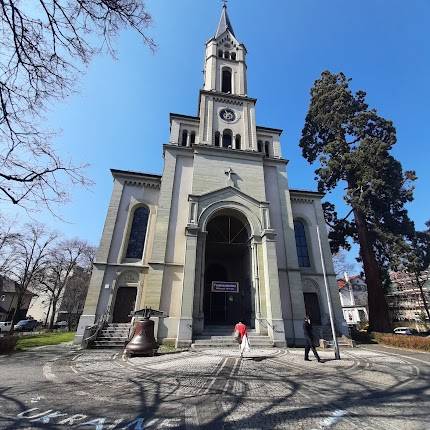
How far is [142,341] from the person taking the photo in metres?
11.2

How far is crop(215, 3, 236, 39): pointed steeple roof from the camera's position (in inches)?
1267

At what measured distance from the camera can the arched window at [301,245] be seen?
846 inches

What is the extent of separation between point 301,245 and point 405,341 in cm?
961

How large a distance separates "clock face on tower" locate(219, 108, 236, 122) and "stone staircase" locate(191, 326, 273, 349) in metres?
19.2

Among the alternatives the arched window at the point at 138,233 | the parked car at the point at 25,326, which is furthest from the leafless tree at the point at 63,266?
the arched window at the point at 138,233

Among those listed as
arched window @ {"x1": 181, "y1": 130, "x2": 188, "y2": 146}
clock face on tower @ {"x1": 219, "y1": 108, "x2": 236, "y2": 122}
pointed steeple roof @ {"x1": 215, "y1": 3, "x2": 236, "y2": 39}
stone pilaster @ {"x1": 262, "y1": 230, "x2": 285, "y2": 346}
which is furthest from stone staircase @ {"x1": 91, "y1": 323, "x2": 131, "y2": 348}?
pointed steeple roof @ {"x1": 215, "y1": 3, "x2": 236, "y2": 39}

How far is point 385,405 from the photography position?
4902 millimetres

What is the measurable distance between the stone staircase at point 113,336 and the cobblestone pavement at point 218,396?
5.00 metres

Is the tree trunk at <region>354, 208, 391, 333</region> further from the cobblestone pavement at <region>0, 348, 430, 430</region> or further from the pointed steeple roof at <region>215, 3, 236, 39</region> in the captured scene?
the pointed steeple roof at <region>215, 3, 236, 39</region>

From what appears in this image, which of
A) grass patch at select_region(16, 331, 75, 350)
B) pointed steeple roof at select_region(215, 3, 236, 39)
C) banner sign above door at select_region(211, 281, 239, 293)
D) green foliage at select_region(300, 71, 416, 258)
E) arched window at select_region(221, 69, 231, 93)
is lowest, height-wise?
grass patch at select_region(16, 331, 75, 350)

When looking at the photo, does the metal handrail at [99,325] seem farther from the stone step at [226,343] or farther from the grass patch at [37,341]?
the stone step at [226,343]

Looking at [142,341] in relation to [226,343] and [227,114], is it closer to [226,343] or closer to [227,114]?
[226,343]

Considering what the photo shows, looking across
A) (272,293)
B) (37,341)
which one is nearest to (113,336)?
(37,341)

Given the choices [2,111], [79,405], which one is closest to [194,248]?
[79,405]
